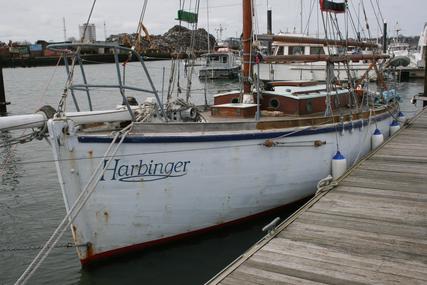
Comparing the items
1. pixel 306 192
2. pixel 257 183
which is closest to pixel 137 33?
pixel 257 183

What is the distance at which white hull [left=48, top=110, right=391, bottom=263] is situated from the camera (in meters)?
7.39

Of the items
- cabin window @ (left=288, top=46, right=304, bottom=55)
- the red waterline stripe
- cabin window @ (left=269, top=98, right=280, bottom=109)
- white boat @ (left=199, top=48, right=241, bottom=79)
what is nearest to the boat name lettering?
the red waterline stripe

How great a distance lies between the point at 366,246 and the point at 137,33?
18.2ft

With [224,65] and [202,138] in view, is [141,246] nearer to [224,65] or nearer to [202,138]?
[202,138]

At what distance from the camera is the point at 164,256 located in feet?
27.3

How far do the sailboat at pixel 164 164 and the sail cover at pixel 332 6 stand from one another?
291 centimetres

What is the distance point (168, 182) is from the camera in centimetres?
792

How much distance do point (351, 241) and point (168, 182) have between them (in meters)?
3.12

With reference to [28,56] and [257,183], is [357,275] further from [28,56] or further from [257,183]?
[28,56]

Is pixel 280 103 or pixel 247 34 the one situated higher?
pixel 247 34

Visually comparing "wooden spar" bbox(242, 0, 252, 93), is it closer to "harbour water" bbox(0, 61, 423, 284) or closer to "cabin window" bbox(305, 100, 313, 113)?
"cabin window" bbox(305, 100, 313, 113)

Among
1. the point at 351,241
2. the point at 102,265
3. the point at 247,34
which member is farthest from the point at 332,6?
the point at 102,265

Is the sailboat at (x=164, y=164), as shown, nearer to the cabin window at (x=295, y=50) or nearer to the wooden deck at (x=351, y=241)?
the wooden deck at (x=351, y=241)

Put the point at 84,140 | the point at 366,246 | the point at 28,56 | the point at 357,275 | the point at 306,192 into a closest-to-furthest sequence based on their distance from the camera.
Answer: the point at 357,275 < the point at 366,246 < the point at 84,140 < the point at 306,192 < the point at 28,56
